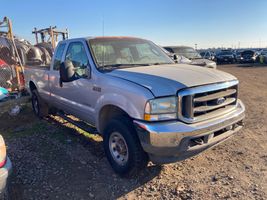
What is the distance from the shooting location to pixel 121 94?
137 inches

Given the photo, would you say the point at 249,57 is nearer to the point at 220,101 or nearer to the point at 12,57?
the point at 12,57

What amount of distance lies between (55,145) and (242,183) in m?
3.24

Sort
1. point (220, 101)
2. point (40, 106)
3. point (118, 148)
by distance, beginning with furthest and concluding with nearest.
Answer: point (40, 106) → point (118, 148) → point (220, 101)

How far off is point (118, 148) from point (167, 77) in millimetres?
1232

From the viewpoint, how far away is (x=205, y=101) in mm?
3367

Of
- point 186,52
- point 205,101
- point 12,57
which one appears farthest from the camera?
point 186,52

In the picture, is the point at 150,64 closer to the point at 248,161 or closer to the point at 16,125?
the point at 248,161

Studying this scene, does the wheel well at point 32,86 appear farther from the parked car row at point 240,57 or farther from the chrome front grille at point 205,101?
the parked car row at point 240,57

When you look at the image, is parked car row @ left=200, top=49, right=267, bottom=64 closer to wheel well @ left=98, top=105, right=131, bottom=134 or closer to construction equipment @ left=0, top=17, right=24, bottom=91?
construction equipment @ left=0, top=17, right=24, bottom=91

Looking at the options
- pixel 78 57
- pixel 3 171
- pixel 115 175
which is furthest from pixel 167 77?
pixel 3 171

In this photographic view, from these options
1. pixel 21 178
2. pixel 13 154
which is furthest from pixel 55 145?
pixel 21 178

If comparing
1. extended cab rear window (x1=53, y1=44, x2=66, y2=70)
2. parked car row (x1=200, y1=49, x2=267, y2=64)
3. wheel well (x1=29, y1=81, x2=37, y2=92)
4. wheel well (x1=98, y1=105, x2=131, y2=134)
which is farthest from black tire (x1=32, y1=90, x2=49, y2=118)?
parked car row (x1=200, y1=49, x2=267, y2=64)

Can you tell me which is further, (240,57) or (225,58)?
(225,58)

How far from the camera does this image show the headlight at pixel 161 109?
3123mm
